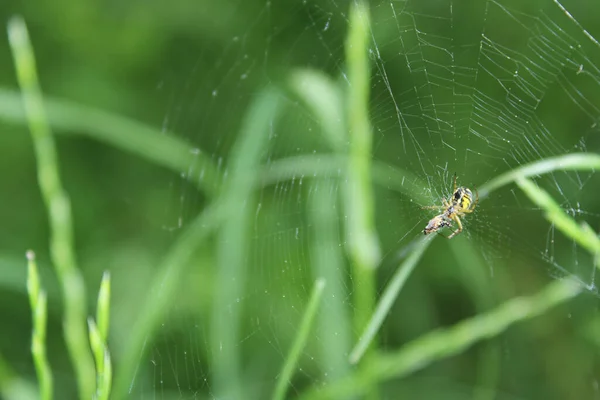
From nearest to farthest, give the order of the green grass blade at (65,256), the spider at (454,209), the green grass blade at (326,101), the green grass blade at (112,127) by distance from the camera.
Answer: the green grass blade at (65,256) → the green grass blade at (326,101) → the green grass blade at (112,127) → the spider at (454,209)

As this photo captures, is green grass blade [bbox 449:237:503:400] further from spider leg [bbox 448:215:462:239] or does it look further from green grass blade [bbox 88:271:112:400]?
green grass blade [bbox 88:271:112:400]

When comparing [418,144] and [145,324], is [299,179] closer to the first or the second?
[418,144]

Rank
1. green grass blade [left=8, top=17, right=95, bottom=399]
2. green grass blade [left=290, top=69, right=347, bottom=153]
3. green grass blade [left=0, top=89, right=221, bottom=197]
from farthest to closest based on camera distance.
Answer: green grass blade [left=0, top=89, right=221, bottom=197] → green grass blade [left=290, top=69, right=347, bottom=153] → green grass blade [left=8, top=17, right=95, bottom=399]

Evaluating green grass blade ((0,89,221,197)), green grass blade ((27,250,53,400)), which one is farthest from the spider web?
green grass blade ((27,250,53,400))

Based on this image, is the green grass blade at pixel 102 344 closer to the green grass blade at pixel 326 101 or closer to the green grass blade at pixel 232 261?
the green grass blade at pixel 232 261

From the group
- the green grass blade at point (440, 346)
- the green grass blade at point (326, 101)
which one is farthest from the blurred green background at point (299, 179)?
the green grass blade at point (440, 346)

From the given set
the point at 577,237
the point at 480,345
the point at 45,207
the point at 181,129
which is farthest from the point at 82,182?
the point at 577,237
